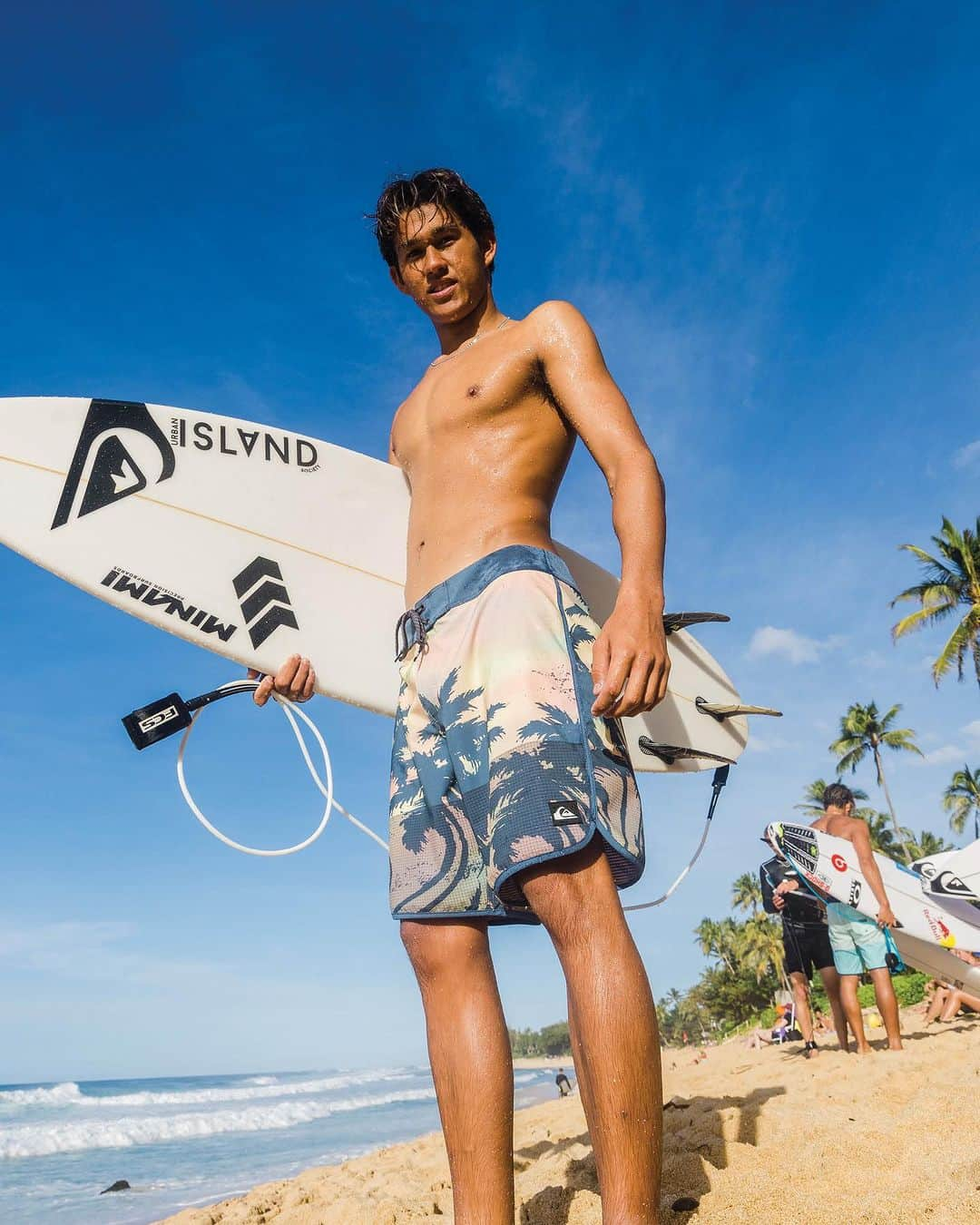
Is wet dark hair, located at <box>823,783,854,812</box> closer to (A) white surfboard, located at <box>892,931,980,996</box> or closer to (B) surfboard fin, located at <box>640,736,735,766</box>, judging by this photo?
(A) white surfboard, located at <box>892,931,980,996</box>

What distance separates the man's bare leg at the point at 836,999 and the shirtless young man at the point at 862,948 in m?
0.17

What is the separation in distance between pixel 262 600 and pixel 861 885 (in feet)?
16.8

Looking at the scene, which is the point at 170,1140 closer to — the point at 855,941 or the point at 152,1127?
the point at 152,1127

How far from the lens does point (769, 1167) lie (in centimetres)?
202

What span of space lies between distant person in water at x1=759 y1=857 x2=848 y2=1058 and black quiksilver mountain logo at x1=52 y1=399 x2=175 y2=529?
557cm

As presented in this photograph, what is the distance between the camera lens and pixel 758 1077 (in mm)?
4965

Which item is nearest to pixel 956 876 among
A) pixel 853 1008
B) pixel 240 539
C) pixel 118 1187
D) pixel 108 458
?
pixel 853 1008

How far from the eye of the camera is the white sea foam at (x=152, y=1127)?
19094 millimetres

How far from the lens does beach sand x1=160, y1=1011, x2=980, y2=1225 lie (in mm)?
1712

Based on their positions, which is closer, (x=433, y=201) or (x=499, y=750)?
(x=499, y=750)

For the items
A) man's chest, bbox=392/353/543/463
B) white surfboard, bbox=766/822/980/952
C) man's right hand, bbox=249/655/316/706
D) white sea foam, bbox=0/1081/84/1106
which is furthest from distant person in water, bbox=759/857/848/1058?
white sea foam, bbox=0/1081/84/1106

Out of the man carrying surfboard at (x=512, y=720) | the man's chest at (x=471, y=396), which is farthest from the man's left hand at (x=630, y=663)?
the man's chest at (x=471, y=396)

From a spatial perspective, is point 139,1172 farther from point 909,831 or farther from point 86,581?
point 909,831

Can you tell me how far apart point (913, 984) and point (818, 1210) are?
73.0 feet
